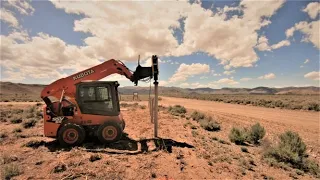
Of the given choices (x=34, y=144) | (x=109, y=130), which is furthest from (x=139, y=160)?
(x=34, y=144)

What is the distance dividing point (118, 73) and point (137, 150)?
3596mm

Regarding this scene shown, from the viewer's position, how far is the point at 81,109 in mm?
9359

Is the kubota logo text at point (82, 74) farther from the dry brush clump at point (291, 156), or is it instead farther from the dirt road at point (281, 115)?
the dirt road at point (281, 115)

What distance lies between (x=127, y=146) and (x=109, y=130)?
102cm

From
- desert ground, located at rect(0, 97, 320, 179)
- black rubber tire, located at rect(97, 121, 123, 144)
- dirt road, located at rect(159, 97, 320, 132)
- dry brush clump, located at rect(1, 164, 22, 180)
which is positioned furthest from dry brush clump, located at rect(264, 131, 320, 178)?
dry brush clump, located at rect(1, 164, 22, 180)

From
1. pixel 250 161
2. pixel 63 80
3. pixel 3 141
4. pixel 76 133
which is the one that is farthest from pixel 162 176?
pixel 3 141

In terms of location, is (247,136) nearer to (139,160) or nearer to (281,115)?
(139,160)

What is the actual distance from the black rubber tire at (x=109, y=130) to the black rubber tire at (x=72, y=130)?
0.69 metres

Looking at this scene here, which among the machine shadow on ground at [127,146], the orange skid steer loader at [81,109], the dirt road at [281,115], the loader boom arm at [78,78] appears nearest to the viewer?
the machine shadow on ground at [127,146]

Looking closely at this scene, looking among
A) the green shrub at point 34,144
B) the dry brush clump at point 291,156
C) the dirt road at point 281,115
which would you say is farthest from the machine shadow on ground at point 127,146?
the dirt road at point 281,115

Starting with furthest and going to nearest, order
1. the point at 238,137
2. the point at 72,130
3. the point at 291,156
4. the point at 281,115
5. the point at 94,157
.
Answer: the point at 281,115 → the point at 238,137 → the point at 72,130 → the point at 291,156 → the point at 94,157

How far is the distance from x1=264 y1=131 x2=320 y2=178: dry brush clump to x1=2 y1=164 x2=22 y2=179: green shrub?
816 centimetres

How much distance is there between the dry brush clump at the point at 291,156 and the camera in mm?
7844

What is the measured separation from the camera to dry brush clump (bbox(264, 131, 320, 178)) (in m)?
7.84
